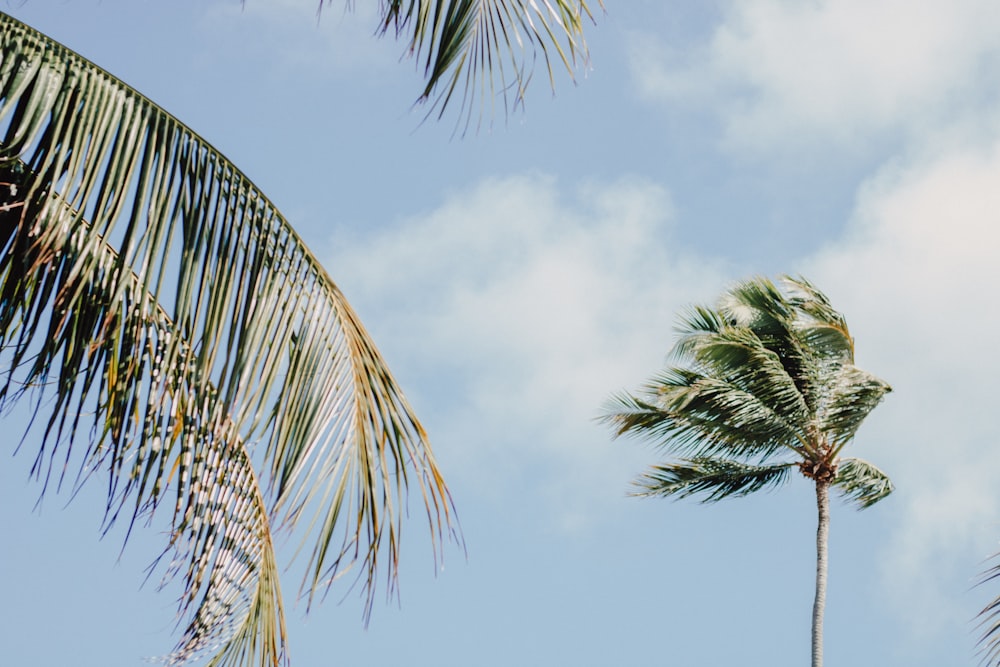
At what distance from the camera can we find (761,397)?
16.1 meters

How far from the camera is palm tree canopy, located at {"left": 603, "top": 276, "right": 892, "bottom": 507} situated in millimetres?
15836

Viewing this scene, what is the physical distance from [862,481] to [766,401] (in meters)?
2.50

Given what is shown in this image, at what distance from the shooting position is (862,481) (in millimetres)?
17203

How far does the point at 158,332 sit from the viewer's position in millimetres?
3273

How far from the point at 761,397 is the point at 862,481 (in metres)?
2.57

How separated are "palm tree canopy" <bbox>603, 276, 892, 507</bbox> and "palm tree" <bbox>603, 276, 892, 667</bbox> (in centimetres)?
1

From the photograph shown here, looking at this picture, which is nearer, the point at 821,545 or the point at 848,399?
the point at 848,399

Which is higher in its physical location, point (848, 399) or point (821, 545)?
point (848, 399)

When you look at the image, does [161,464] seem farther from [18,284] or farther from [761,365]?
[761,365]

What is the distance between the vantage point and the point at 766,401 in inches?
632

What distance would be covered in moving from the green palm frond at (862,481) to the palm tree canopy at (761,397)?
0.02 metres

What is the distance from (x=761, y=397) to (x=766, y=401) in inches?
3.6

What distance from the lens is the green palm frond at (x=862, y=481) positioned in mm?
17094

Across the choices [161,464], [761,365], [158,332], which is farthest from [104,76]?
[761,365]
